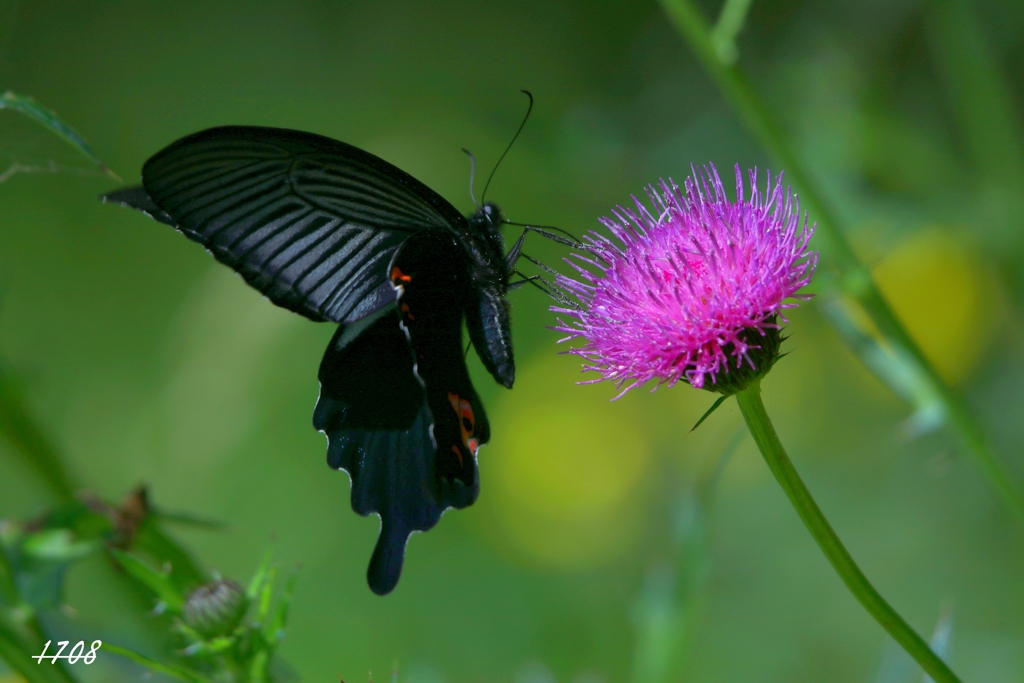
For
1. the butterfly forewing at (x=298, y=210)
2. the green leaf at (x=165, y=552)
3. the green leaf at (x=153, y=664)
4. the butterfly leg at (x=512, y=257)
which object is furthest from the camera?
the butterfly leg at (x=512, y=257)

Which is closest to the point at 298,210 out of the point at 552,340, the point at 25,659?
the point at 25,659

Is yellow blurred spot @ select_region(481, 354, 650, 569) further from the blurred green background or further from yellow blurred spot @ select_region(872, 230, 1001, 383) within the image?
yellow blurred spot @ select_region(872, 230, 1001, 383)

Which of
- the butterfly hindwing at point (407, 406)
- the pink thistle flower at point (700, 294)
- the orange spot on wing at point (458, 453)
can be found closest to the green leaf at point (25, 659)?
the butterfly hindwing at point (407, 406)

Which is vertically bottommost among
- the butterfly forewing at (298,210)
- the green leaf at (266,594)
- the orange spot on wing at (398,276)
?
the green leaf at (266,594)

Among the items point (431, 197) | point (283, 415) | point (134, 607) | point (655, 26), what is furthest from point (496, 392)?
point (134, 607)

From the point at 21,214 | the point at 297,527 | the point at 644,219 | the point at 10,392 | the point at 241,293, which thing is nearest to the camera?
the point at 644,219

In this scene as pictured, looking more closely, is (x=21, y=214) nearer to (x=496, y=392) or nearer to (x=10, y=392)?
(x=496, y=392)

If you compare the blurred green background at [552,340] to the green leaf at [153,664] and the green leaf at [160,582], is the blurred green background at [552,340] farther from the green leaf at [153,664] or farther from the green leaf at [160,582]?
the green leaf at [153,664]
